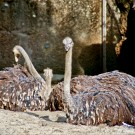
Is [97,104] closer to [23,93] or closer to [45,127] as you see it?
[45,127]

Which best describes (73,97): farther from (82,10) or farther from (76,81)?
(82,10)

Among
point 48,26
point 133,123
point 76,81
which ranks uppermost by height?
point 48,26

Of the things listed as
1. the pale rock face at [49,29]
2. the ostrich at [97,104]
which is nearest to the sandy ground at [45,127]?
the ostrich at [97,104]

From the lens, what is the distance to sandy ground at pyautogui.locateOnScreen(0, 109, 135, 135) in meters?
5.43

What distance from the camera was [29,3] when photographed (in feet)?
33.7

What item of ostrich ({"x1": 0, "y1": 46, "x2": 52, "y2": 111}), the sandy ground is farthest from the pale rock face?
the sandy ground

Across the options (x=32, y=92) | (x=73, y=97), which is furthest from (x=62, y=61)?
(x=73, y=97)

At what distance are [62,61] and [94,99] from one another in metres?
4.42

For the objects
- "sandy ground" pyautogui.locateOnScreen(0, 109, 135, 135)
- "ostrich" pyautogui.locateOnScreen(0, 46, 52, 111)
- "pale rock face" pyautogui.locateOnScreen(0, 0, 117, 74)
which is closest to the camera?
"sandy ground" pyautogui.locateOnScreen(0, 109, 135, 135)

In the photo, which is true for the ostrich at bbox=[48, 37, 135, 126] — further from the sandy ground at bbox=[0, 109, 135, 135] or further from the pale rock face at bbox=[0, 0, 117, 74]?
the pale rock face at bbox=[0, 0, 117, 74]

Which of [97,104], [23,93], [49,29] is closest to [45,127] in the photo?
[97,104]

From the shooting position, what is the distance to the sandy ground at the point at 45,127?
5426mm

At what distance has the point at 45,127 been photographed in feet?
18.6

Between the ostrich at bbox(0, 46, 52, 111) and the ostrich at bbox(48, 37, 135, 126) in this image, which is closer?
the ostrich at bbox(48, 37, 135, 126)
